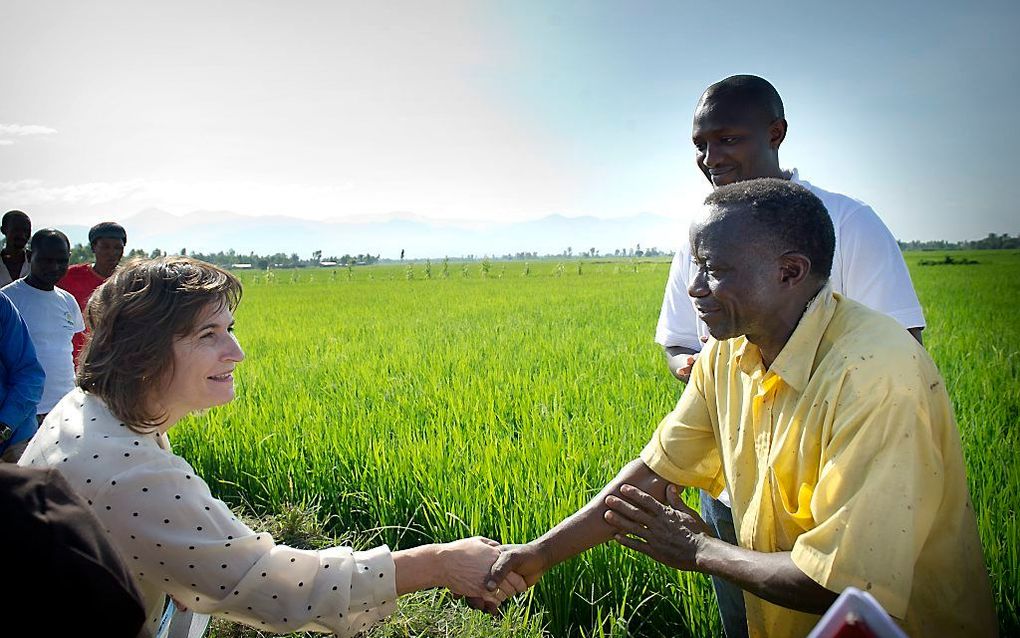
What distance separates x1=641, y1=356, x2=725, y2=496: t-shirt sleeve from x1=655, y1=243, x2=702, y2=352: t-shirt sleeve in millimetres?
756

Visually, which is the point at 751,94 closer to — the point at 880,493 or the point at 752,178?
the point at 752,178

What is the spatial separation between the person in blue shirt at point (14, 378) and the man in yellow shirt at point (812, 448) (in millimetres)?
3034

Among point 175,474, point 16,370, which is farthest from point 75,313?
point 175,474

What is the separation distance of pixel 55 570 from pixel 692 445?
5.33ft

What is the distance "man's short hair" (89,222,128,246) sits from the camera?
5023 mm

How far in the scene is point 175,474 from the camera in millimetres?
1730

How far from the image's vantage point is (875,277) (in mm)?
2201

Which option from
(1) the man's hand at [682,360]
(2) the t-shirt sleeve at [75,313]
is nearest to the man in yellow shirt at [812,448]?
(1) the man's hand at [682,360]

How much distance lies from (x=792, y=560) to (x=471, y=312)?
13514 mm

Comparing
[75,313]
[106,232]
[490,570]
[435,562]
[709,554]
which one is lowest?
[490,570]

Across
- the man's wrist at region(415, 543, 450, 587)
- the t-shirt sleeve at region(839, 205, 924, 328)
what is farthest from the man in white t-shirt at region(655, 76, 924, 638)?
the man's wrist at region(415, 543, 450, 587)

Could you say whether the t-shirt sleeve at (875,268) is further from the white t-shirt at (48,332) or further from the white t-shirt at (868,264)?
the white t-shirt at (48,332)

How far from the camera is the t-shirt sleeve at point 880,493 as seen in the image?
1301 millimetres

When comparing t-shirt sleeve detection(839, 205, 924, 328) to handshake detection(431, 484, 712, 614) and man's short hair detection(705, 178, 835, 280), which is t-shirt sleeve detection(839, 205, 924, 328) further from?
handshake detection(431, 484, 712, 614)
